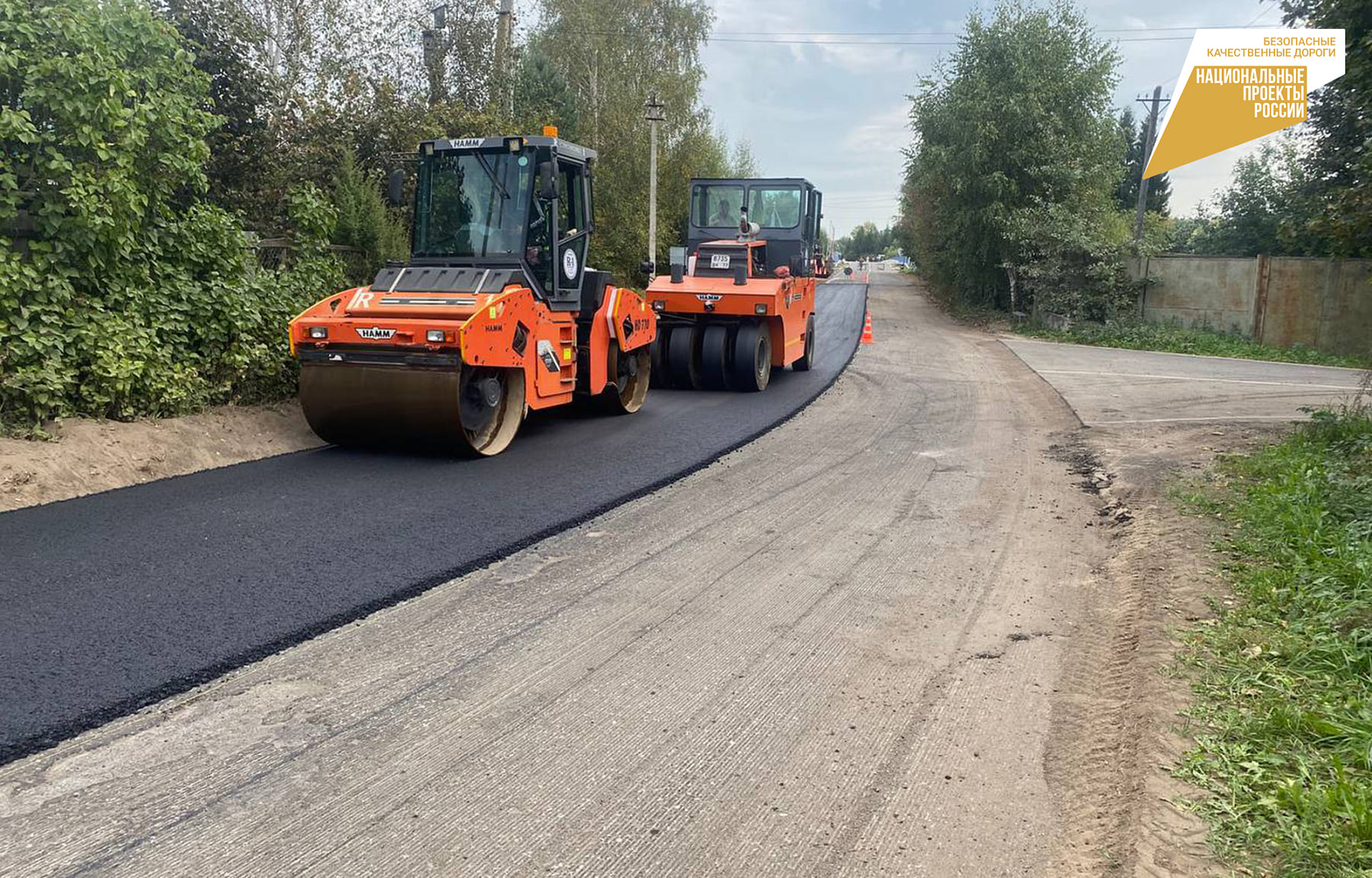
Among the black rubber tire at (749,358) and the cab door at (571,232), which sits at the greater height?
the cab door at (571,232)

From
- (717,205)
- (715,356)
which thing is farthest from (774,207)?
(715,356)

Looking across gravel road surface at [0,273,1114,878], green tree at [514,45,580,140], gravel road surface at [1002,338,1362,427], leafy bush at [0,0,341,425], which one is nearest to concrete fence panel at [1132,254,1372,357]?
gravel road surface at [1002,338,1362,427]

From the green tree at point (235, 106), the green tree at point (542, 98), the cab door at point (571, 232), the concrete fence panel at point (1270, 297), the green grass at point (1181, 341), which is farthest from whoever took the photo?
the green tree at point (542, 98)

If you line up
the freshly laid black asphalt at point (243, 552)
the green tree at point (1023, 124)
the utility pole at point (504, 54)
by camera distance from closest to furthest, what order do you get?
the freshly laid black asphalt at point (243, 552) → the utility pole at point (504, 54) → the green tree at point (1023, 124)

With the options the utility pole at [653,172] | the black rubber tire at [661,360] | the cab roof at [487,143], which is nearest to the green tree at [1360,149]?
the cab roof at [487,143]

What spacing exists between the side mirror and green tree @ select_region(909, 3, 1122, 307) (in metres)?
16.7

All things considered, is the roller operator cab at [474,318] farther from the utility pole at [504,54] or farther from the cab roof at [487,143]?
the utility pole at [504,54]

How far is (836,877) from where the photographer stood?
7.80 ft

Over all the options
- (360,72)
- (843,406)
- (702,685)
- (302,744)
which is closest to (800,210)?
(843,406)

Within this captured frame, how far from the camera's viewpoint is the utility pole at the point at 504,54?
14883 millimetres

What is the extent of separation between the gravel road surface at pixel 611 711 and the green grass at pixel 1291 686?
1.36 feet

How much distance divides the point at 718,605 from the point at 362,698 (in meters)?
1.65

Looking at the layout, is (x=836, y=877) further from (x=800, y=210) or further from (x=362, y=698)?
(x=800, y=210)

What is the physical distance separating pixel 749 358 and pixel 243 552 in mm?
7114
